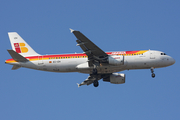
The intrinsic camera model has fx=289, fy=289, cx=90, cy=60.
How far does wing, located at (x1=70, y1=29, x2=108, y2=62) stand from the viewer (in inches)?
1846

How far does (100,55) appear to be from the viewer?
50.8 m

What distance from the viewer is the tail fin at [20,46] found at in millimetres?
56159

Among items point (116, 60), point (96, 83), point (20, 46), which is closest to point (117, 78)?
point (96, 83)

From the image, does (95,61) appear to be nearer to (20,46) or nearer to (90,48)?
(90,48)

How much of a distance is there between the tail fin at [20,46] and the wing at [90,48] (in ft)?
37.5

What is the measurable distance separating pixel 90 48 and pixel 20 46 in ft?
52.0

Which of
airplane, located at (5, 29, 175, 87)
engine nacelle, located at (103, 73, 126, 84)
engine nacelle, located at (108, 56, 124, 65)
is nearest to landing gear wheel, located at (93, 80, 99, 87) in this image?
airplane, located at (5, 29, 175, 87)

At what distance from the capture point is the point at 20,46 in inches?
2251

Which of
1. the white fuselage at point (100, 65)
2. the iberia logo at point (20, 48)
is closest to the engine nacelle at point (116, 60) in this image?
the white fuselage at point (100, 65)

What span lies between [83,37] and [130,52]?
10.4 m

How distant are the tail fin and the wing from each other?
1144cm

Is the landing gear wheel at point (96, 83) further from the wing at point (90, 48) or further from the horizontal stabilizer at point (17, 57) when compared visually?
the horizontal stabilizer at point (17, 57)

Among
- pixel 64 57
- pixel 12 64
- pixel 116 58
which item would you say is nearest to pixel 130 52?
pixel 116 58

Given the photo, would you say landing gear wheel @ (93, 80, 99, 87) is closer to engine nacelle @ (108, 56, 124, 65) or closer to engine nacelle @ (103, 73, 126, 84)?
engine nacelle @ (103, 73, 126, 84)
